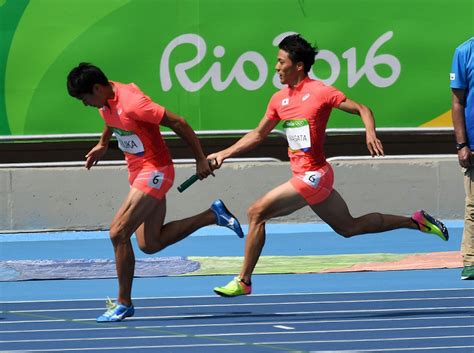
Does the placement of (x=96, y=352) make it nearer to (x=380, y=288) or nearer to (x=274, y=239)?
(x=380, y=288)

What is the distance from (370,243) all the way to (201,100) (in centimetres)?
320

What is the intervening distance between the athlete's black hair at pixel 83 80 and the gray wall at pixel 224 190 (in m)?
6.28

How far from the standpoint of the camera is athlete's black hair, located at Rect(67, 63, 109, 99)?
32.6 feet

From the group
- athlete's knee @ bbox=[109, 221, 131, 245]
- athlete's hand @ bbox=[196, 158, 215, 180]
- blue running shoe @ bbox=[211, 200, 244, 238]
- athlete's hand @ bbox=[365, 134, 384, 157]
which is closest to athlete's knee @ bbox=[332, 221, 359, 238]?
blue running shoe @ bbox=[211, 200, 244, 238]

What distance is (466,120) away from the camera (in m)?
11.5

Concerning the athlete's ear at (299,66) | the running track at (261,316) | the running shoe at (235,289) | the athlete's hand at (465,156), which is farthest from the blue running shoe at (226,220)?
the athlete's hand at (465,156)

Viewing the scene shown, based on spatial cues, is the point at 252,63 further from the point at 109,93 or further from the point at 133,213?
the point at 133,213

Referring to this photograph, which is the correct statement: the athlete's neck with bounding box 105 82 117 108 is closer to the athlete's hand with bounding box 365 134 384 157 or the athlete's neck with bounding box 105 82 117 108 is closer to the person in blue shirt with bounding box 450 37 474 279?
the athlete's hand with bounding box 365 134 384 157

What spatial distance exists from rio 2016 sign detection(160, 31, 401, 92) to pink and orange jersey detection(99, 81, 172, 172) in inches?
249

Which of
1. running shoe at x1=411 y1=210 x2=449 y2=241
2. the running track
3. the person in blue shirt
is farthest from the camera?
the person in blue shirt

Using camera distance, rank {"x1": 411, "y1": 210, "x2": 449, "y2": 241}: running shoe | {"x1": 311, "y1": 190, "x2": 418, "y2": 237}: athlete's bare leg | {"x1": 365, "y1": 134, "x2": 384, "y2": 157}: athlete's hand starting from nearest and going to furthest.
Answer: {"x1": 365, "y1": 134, "x2": 384, "y2": 157}: athlete's hand → {"x1": 311, "y1": 190, "x2": 418, "y2": 237}: athlete's bare leg → {"x1": 411, "y1": 210, "x2": 449, "y2": 241}: running shoe

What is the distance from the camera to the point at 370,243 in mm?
14672

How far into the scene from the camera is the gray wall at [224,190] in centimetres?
1619

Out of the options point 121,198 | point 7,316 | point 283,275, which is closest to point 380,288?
point 283,275
